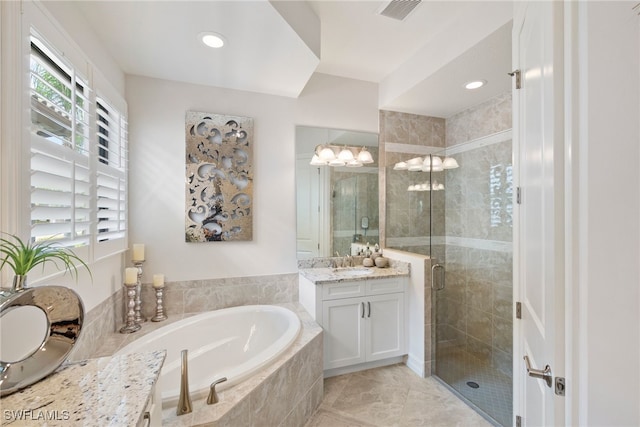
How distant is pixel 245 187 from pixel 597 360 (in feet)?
7.94

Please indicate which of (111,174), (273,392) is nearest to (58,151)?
(111,174)

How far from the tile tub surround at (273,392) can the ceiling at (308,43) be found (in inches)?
80.8

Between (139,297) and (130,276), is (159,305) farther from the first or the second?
(130,276)

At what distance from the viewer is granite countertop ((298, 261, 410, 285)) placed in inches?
93.6

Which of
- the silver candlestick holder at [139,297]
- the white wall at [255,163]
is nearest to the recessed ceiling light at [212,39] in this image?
the white wall at [255,163]

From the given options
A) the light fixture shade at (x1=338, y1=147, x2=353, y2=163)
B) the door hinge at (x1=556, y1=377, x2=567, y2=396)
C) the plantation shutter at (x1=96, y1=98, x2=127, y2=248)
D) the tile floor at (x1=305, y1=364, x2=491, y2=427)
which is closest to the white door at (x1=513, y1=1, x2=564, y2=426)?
the door hinge at (x1=556, y1=377, x2=567, y2=396)

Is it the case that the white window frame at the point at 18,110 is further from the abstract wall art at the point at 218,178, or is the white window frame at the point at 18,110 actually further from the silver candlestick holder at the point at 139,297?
the abstract wall art at the point at 218,178

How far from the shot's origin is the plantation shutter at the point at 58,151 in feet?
3.84

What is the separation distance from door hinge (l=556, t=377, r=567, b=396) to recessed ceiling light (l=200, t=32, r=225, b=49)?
2.27m

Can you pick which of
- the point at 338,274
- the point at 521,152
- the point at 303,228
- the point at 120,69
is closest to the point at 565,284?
the point at 521,152

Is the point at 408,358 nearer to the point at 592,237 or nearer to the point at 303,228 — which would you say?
the point at 303,228

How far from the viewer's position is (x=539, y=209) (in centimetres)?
90

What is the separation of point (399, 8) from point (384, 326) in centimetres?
255

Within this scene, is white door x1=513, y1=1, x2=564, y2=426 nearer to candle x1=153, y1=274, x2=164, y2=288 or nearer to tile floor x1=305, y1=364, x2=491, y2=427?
tile floor x1=305, y1=364, x2=491, y2=427
